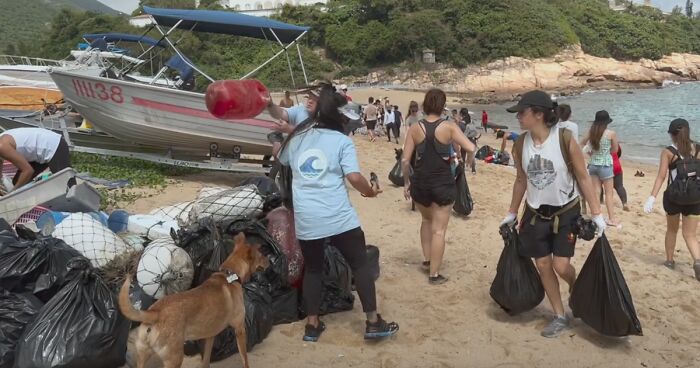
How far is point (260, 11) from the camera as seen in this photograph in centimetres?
6756

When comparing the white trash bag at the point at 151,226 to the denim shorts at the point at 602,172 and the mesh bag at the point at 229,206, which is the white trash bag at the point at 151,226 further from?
the denim shorts at the point at 602,172

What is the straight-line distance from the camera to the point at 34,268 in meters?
3.23

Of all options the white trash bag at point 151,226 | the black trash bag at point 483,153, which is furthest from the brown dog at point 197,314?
the black trash bag at point 483,153

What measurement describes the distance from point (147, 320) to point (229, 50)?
3176cm

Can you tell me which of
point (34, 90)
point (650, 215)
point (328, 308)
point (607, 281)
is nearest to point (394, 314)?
point (328, 308)

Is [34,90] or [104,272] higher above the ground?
[34,90]

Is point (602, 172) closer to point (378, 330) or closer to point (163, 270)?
point (378, 330)

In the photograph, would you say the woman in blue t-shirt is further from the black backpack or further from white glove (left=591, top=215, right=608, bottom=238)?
the black backpack

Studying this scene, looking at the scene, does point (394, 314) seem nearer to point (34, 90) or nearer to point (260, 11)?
point (34, 90)

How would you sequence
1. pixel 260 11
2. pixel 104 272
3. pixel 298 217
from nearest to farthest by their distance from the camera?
1. pixel 298 217
2. pixel 104 272
3. pixel 260 11

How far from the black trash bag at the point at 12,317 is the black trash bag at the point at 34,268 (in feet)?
0.21

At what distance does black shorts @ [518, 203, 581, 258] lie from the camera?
3564mm

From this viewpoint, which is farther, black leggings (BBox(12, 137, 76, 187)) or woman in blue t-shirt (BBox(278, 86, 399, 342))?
black leggings (BBox(12, 137, 76, 187))

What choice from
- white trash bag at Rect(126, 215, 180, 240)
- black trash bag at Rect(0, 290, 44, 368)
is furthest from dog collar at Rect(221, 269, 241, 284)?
white trash bag at Rect(126, 215, 180, 240)
